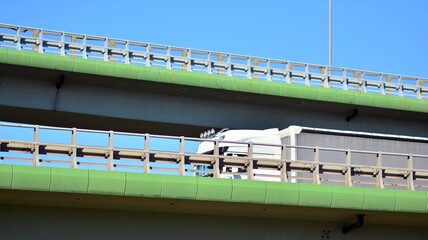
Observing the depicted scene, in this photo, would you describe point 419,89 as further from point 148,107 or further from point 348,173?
point 348,173

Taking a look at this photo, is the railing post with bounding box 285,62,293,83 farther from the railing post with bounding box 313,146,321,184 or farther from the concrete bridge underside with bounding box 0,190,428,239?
the railing post with bounding box 313,146,321,184

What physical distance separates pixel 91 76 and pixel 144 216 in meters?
17.7

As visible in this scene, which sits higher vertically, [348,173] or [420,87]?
[420,87]

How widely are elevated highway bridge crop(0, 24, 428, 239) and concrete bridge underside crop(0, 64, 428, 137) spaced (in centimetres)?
6

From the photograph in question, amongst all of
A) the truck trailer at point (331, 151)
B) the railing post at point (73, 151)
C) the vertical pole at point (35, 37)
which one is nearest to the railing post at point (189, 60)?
the vertical pole at point (35, 37)

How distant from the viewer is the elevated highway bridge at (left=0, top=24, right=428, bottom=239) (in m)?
21.1

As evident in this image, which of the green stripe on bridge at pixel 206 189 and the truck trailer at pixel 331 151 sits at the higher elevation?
the truck trailer at pixel 331 151

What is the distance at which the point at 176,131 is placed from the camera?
43312mm

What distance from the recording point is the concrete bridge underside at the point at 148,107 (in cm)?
3900

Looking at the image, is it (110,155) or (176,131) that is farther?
(176,131)

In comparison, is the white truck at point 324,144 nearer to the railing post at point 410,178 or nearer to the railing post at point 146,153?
the railing post at point 410,178

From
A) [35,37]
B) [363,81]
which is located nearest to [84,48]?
[35,37]

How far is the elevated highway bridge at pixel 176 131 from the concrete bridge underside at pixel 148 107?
6 cm

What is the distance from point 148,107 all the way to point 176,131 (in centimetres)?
290
